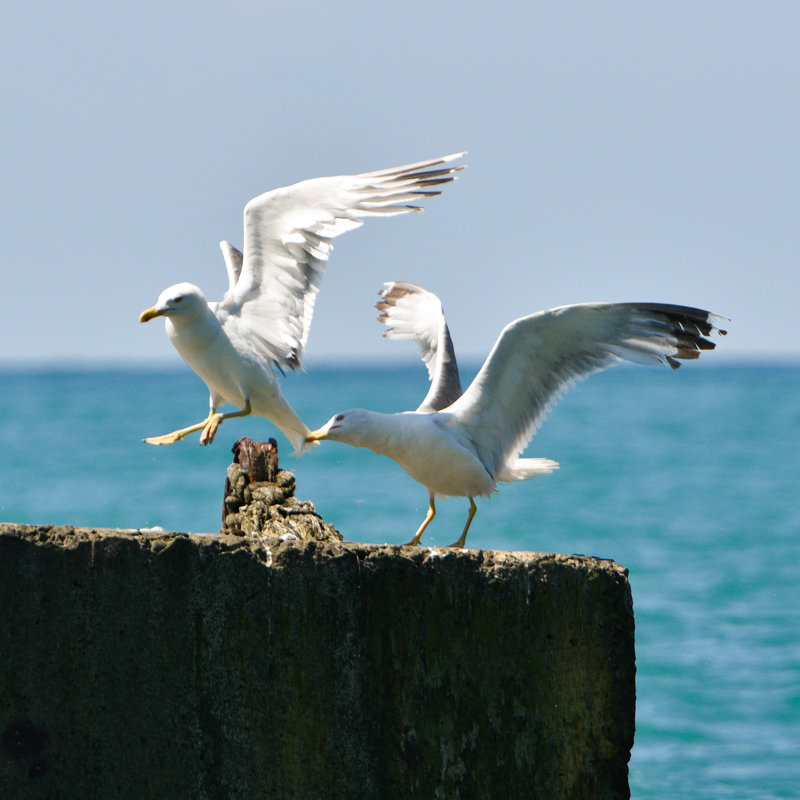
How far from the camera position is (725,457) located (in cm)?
3862

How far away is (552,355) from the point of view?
5.73 metres

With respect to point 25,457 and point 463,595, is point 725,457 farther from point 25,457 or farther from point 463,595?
point 463,595

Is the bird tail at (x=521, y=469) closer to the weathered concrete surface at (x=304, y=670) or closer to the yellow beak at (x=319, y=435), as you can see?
the yellow beak at (x=319, y=435)

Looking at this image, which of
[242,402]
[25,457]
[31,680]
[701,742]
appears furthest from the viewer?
[25,457]

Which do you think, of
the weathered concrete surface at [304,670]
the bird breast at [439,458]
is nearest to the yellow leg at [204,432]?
the bird breast at [439,458]

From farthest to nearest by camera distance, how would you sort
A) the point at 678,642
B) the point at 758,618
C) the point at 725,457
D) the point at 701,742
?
the point at 725,457
the point at 758,618
the point at 678,642
the point at 701,742

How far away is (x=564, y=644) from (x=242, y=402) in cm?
299

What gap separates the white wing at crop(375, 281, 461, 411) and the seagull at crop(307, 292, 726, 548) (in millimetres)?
967

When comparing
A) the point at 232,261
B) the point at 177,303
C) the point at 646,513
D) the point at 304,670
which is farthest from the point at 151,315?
the point at 646,513

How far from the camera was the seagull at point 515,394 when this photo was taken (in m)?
5.48

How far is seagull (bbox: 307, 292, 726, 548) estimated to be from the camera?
18.0 feet

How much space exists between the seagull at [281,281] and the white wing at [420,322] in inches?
33.0

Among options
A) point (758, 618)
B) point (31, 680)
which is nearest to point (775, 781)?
point (758, 618)

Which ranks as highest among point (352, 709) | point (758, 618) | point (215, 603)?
point (758, 618)
